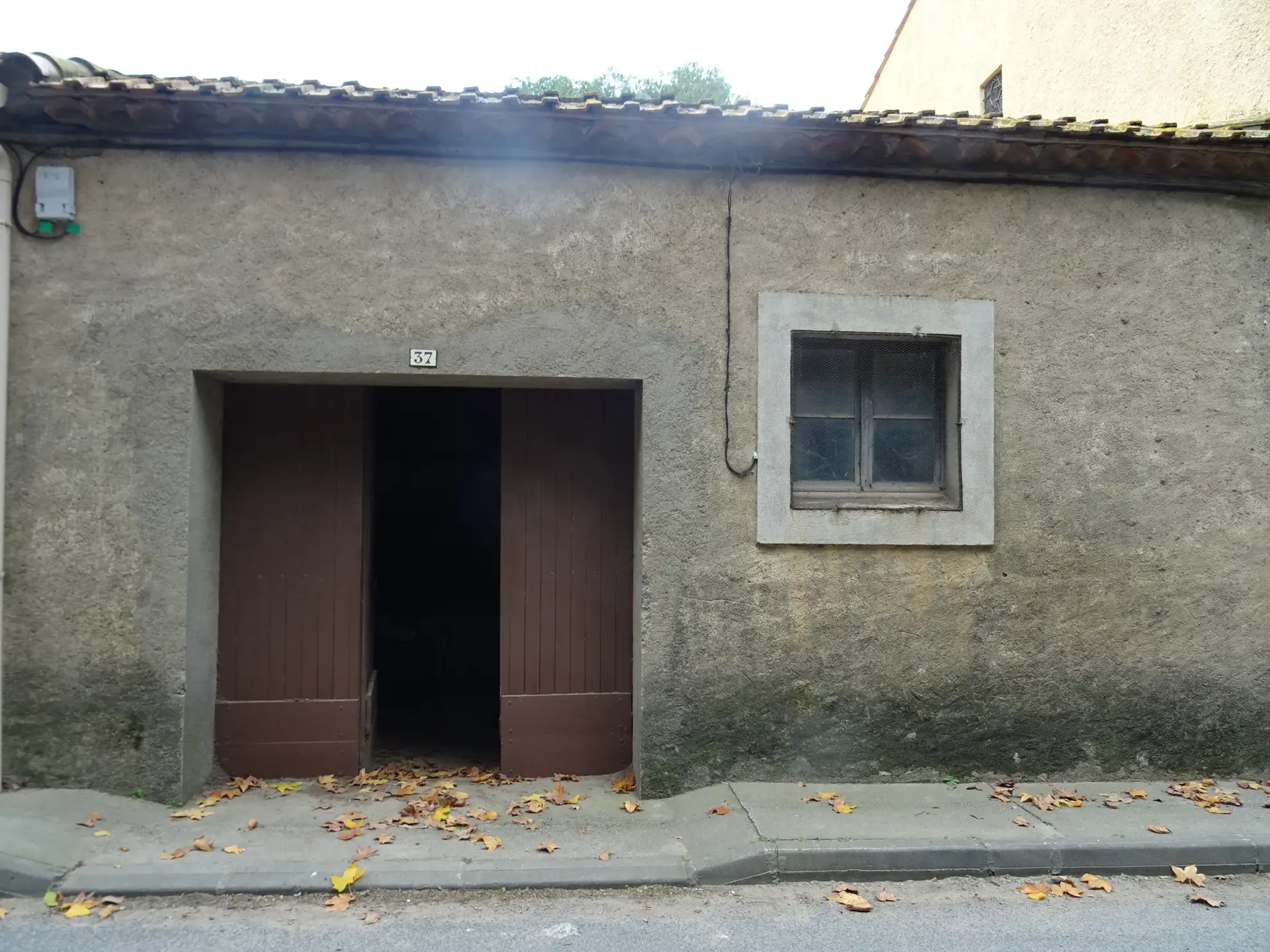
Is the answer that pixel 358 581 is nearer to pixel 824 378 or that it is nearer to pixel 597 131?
pixel 597 131

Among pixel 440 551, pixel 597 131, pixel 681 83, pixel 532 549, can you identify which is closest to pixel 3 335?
pixel 532 549

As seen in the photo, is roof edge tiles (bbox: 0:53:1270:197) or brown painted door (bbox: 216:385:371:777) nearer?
roof edge tiles (bbox: 0:53:1270:197)

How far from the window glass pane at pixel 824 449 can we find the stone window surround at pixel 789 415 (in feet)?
0.86

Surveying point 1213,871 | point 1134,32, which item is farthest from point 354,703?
point 1134,32

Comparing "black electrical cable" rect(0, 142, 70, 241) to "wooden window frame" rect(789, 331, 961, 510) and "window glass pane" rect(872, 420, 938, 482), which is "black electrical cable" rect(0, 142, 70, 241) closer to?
"wooden window frame" rect(789, 331, 961, 510)

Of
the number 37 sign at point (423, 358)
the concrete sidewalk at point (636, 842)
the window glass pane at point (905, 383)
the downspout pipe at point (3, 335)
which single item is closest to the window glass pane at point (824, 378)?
the window glass pane at point (905, 383)

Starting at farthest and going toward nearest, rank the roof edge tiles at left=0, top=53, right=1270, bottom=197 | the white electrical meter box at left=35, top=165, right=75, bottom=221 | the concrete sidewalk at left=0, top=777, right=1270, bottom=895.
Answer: the white electrical meter box at left=35, top=165, right=75, bottom=221 → the roof edge tiles at left=0, top=53, right=1270, bottom=197 → the concrete sidewalk at left=0, top=777, right=1270, bottom=895

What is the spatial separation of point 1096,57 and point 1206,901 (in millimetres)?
8422

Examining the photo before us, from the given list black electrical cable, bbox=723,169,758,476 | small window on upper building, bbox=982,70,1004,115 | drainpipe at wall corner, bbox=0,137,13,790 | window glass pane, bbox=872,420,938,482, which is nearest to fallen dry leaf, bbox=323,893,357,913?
drainpipe at wall corner, bbox=0,137,13,790

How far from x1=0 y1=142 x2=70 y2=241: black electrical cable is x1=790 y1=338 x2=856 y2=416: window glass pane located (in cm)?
446

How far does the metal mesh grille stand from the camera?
581 cm

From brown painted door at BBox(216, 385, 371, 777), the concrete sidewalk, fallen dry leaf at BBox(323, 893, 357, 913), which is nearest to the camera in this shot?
fallen dry leaf at BBox(323, 893, 357, 913)

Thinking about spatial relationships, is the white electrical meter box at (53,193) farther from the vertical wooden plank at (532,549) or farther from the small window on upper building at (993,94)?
the small window on upper building at (993,94)

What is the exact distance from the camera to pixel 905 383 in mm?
5906
